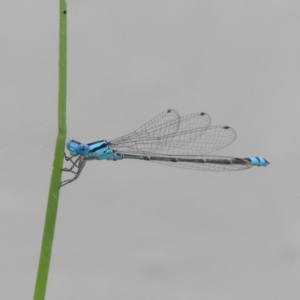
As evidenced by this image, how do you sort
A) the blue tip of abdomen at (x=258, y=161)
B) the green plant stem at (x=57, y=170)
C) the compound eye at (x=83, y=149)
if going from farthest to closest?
the blue tip of abdomen at (x=258, y=161), the compound eye at (x=83, y=149), the green plant stem at (x=57, y=170)

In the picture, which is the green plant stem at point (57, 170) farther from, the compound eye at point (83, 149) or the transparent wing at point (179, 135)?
the transparent wing at point (179, 135)

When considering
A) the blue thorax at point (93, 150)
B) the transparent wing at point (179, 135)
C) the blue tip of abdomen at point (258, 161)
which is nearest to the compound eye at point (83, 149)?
the blue thorax at point (93, 150)

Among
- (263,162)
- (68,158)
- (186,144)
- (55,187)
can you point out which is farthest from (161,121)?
(55,187)

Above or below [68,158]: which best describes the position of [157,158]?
above

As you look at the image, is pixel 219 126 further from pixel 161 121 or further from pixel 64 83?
pixel 64 83

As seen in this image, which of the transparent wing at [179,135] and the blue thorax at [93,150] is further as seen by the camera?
the transparent wing at [179,135]

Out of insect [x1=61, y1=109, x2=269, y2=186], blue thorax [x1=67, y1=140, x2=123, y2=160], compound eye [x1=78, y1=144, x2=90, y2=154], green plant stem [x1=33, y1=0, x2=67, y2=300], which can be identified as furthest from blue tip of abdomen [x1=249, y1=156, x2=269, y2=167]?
green plant stem [x1=33, y1=0, x2=67, y2=300]

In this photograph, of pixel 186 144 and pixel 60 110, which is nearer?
pixel 60 110
